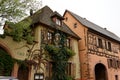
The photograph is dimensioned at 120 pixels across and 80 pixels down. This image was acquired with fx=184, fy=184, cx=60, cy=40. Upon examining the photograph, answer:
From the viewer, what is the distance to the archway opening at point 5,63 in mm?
14055

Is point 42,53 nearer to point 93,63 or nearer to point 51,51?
point 51,51

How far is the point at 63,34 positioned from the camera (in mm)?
20656

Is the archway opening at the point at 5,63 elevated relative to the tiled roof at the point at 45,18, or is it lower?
lower

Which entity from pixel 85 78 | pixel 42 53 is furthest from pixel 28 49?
pixel 85 78

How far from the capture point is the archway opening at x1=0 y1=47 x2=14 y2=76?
1405 centimetres

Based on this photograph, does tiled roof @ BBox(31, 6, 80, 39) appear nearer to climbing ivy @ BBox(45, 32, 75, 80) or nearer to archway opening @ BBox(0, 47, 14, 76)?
climbing ivy @ BBox(45, 32, 75, 80)

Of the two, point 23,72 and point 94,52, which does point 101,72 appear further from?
point 23,72

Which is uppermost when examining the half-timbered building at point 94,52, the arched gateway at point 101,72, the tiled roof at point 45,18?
the tiled roof at point 45,18

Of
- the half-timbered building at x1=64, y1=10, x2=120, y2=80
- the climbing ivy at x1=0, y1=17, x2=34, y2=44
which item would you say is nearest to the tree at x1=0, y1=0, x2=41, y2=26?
the climbing ivy at x1=0, y1=17, x2=34, y2=44

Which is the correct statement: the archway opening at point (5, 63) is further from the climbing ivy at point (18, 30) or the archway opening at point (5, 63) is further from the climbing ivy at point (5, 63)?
the climbing ivy at point (18, 30)

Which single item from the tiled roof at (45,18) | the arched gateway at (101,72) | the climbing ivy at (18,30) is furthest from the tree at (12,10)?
the arched gateway at (101,72)

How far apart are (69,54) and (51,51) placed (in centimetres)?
267

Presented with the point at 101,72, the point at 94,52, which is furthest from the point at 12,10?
the point at 101,72

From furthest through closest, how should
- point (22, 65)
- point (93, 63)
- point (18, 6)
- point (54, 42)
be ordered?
point (93, 63) < point (54, 42) < point (22, 65) < point (18, 6)
